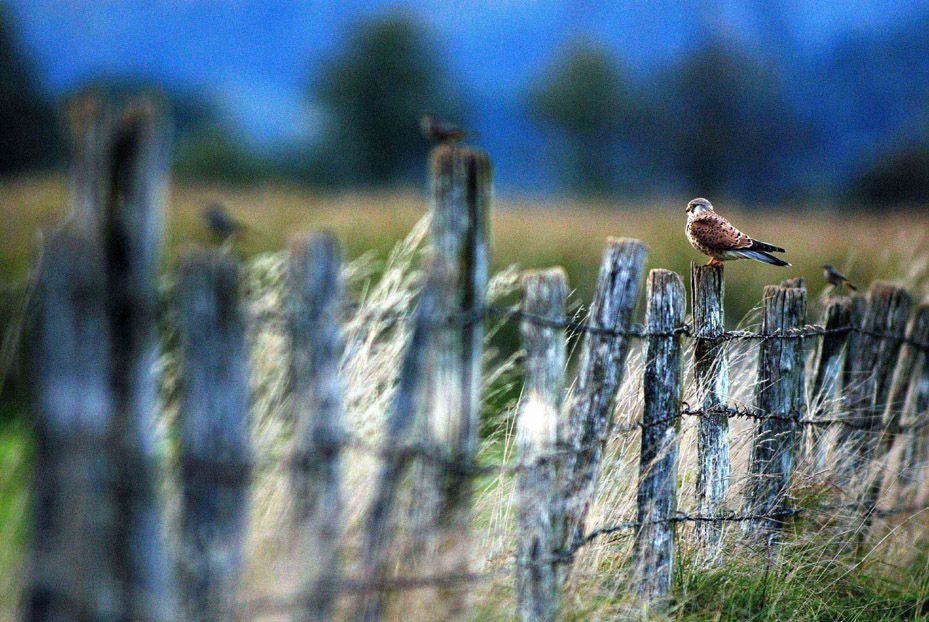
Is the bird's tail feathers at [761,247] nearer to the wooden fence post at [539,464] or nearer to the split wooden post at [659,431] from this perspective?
the split wooden post at [659,431]

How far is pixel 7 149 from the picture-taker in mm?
31422

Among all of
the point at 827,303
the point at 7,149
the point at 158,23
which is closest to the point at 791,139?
the point at 7,149

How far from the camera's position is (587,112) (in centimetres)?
5516

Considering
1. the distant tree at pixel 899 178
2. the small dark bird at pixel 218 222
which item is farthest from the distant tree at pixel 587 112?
the small dark bird at pixel 218 222

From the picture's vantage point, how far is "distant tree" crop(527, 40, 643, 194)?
174ft

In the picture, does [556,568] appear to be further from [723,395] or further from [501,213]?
[501,213]

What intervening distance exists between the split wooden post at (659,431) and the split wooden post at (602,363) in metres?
0.33

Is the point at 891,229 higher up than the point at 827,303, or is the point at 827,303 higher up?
the point at 891,229

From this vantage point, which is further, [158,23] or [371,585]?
[158,23]

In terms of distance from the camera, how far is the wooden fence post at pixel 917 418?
474cm

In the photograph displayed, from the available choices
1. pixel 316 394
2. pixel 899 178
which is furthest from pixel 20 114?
pixel 899 178

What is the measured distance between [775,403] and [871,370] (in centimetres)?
102

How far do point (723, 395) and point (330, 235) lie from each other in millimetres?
2263

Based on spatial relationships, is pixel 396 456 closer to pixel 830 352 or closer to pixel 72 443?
pixel 72 443
